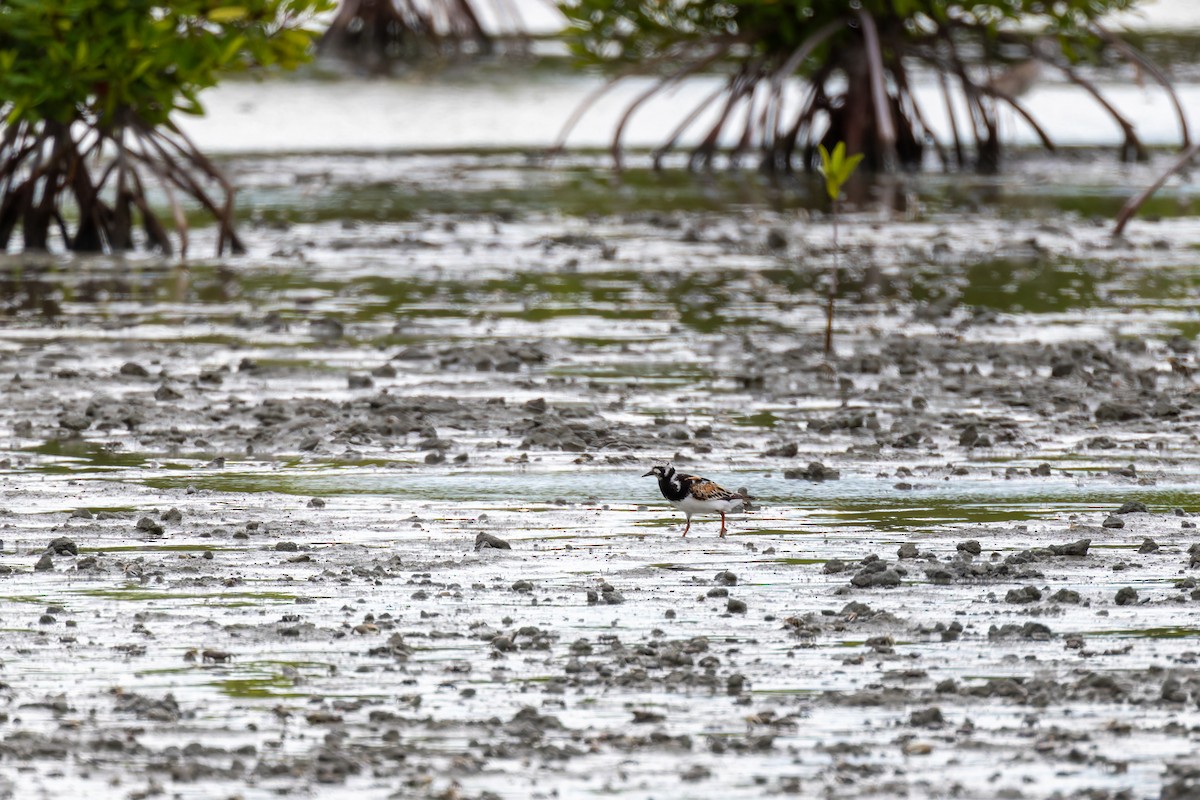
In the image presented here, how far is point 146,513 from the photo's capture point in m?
7.75

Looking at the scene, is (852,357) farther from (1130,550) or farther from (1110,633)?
(1110,633)

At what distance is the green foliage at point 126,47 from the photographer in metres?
14.4

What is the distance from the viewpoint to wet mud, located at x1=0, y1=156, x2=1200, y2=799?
17.0 feet

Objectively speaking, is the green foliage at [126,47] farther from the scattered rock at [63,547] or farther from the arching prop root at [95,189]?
the scattered rock at [63,547]

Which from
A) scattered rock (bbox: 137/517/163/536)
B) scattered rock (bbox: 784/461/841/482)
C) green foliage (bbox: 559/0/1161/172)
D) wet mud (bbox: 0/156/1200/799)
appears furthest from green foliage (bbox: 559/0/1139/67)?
scattered rock (bbox: 137/517/163/536)

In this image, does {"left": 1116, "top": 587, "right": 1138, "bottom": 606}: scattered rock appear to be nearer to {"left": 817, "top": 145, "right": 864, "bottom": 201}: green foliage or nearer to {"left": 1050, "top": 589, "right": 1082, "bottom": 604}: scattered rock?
{"left": 1050, "top": 589, "right": 1082, "bottom": 604}: scattered rock

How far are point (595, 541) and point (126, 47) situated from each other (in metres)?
8.55

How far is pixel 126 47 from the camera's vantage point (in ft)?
48.0

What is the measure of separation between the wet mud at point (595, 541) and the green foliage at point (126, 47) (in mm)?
1513

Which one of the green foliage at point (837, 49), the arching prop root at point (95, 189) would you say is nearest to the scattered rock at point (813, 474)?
the arching prop root at point (95, 189)

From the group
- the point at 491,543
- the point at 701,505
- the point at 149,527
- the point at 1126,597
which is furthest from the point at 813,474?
the point at 149,527

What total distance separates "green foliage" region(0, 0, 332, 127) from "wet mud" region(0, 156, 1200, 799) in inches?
59.6

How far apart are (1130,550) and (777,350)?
464 cm

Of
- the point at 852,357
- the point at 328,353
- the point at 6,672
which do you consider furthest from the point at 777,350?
the point at 6,672
